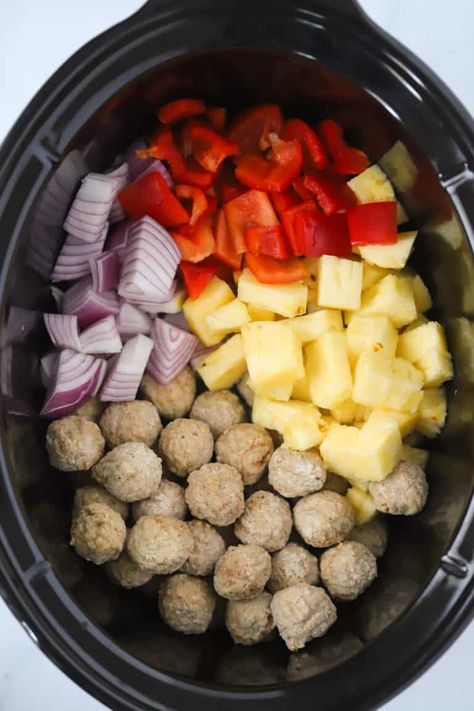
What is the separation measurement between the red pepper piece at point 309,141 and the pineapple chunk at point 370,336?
371 mm

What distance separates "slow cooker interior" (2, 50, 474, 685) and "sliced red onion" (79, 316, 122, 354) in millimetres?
110

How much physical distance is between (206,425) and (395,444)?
1.46ft

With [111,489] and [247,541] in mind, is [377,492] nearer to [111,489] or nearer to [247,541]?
[247,541]

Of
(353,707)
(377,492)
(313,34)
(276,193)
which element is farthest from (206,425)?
(313,34)

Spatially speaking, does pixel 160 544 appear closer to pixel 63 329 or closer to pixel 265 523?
pixel 265 523

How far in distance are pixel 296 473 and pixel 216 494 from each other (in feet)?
0.62

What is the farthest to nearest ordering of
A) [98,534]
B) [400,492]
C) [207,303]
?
[207,303] < [400,492] < [98,534]

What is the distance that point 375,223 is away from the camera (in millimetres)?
2152

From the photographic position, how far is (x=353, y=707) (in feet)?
6.17

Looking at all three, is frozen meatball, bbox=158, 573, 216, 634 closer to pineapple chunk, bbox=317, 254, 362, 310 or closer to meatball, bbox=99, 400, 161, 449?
meatball, bbox=99, 400, 161, 449

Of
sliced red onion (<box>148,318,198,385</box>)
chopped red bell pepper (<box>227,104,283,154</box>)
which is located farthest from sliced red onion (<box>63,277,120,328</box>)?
chopped red bell pepper (<box>227,104,283,154</box>)

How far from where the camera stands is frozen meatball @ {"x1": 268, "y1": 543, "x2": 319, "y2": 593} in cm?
216

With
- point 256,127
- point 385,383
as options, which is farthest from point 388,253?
point 256,127

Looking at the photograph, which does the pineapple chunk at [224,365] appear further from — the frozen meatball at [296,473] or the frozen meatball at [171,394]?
the frozen meatball at [296,473]
